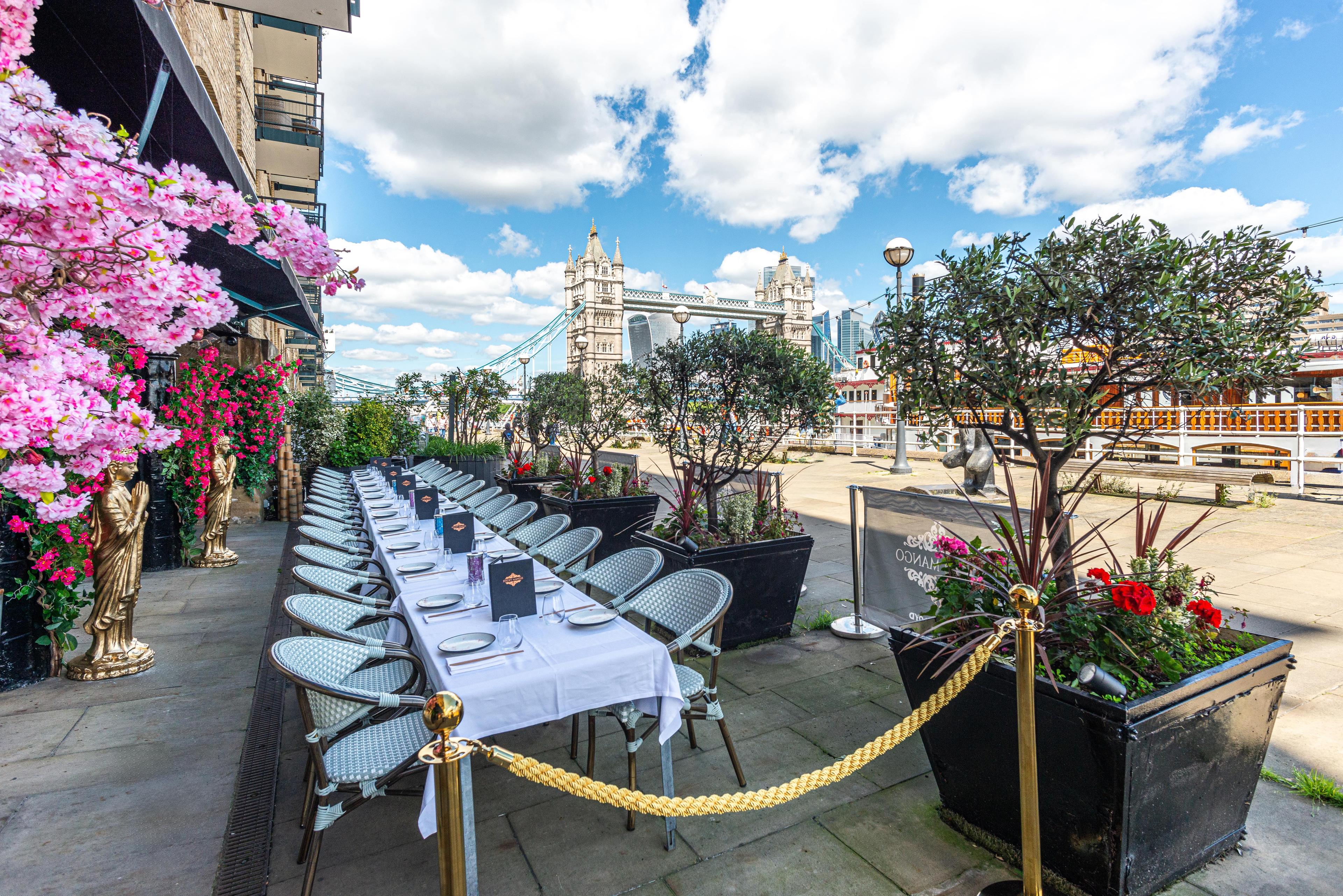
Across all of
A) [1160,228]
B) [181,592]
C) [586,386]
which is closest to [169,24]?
[1160,228]

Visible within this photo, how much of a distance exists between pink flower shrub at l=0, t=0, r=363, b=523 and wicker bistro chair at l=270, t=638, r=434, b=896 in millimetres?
1066

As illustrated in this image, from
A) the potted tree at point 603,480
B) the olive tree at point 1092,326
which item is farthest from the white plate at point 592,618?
the potted tree at point 603,480

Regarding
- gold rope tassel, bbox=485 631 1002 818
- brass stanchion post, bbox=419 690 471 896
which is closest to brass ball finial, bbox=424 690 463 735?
brass stanchion post, bbox=419 690 471 896

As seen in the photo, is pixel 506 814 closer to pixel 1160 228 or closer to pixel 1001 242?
pixel 1001 242

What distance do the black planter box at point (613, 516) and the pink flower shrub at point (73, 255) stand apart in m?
4.28

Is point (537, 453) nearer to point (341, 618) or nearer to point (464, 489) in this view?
point (464, 489)

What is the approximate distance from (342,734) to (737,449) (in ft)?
11.5

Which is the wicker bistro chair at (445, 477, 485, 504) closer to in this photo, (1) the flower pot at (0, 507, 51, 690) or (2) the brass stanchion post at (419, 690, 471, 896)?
(1) the flower pot at (0, 507, 51, 690)

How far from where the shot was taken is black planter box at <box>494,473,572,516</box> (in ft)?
27.1

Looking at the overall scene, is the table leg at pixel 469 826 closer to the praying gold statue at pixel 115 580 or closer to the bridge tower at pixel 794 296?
the praying gold statue at pixel 115 580

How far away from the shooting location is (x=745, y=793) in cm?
199

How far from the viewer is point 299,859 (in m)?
2.33

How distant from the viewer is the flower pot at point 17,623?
359 centimetres

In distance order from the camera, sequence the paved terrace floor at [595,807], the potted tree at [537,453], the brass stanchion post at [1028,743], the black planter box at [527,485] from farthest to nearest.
→ the potted tree at [537,453] < the black planter box at [527,485] < the paved terrace floor at [595,807] < the brass stanchion post at [1028,743]
